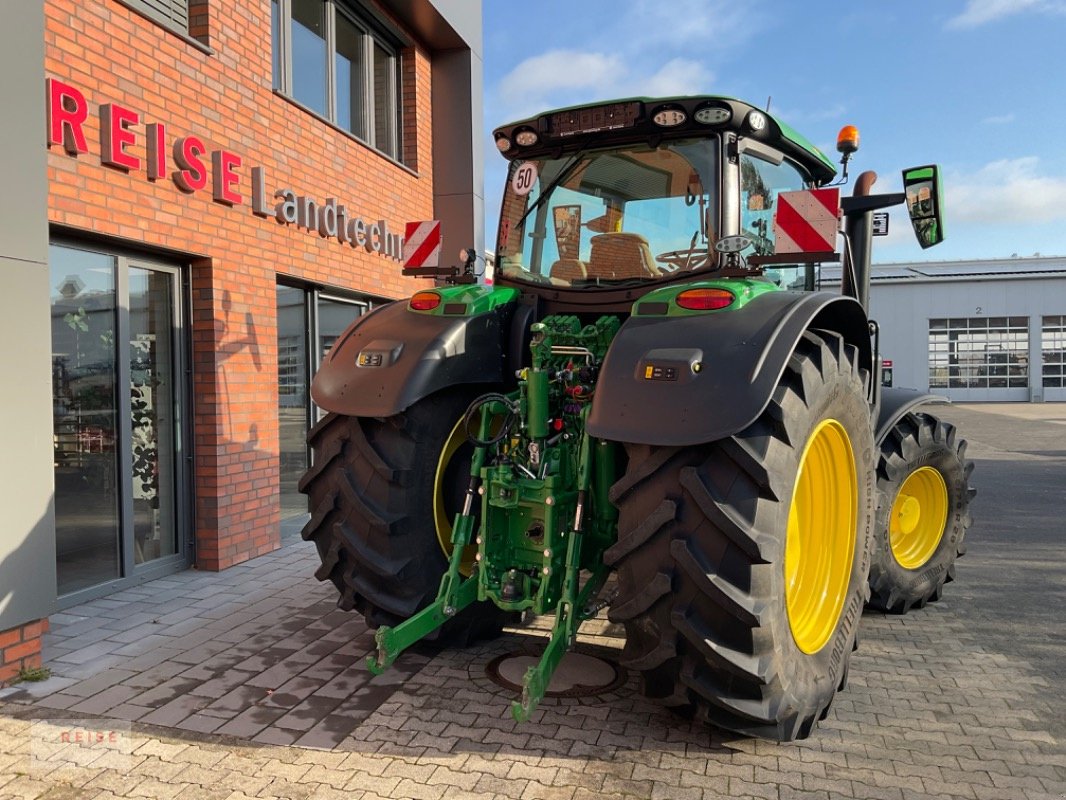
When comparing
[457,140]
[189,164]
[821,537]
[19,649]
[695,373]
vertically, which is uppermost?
[457,140]

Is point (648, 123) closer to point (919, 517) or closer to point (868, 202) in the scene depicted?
point (868, 202)

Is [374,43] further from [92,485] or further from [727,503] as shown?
[727,503]

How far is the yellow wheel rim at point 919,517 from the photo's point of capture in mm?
5035

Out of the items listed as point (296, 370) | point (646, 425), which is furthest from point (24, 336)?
point (296, 370)

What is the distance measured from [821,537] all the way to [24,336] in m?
3.64

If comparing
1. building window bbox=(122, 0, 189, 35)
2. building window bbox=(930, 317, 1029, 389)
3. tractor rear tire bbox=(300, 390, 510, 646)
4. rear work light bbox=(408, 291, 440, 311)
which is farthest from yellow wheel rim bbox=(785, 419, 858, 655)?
building window bbox=(930, 317, 1029, 389)

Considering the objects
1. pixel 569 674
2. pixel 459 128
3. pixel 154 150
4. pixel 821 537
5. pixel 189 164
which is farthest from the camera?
pixel 459 128

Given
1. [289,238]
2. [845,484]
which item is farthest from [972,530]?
[289,238]

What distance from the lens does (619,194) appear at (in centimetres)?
400

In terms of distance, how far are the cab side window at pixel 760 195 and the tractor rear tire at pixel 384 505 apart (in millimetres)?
1567

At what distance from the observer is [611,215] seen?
402 centimetres

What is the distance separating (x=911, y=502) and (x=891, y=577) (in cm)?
66
